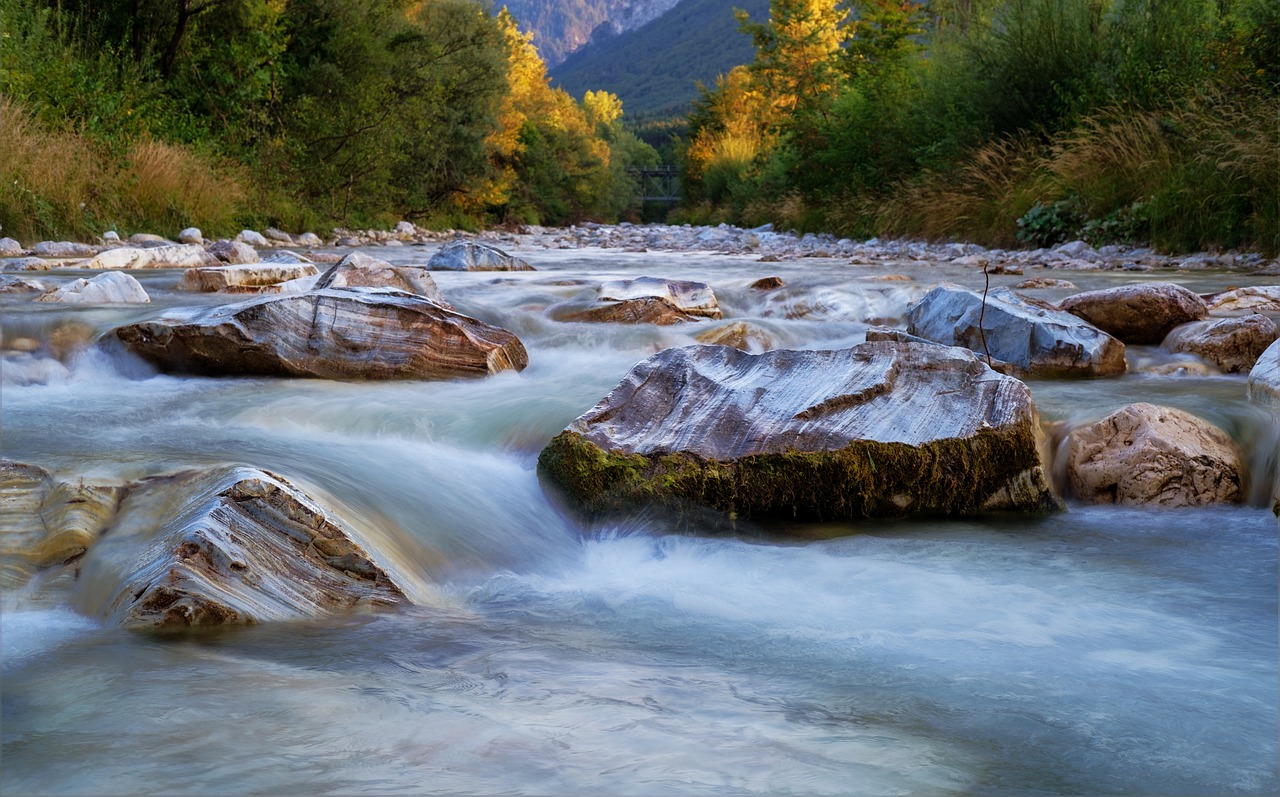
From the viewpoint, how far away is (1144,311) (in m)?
4.91

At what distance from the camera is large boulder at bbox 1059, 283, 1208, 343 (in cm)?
489

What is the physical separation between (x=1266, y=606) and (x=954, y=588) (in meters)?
0.70

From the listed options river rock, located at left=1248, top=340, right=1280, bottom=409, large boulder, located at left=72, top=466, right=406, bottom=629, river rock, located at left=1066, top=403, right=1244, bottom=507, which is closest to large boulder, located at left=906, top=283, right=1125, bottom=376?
river rock, located at left=1248, top=340, right=1280, bottom=409

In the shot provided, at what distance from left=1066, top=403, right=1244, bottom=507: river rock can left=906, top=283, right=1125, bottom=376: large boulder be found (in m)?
1.08

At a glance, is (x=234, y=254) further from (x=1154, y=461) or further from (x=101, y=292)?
(x=1154, y=461)

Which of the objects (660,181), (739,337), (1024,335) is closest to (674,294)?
(739,337)

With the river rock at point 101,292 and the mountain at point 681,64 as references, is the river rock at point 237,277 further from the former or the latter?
the mountain at point 681,64

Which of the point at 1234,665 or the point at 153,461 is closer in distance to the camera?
the point at 1234,665

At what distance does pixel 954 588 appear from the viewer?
2.45 meters

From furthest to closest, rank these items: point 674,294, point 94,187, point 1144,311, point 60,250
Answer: point 94,187 < point 60,250 < point 674,294 < point 1144,311

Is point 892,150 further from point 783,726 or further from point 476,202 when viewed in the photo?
point 783,726

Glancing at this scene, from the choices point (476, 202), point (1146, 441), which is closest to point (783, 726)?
point (1146, 441)

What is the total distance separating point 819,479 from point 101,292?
14.4 ft

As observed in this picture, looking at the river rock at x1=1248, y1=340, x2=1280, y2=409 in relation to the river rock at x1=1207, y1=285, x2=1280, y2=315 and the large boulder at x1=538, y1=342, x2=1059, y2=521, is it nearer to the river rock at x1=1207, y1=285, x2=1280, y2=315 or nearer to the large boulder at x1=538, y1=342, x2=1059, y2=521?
the large boulder at x1=538, y1=342, x2=1059, y2=521
